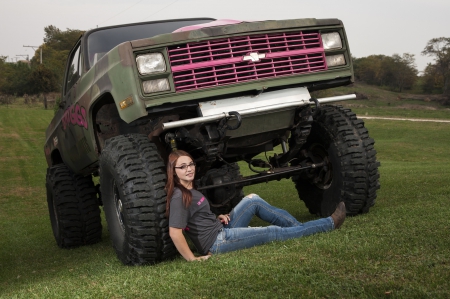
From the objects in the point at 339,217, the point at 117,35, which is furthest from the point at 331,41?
the point at 117,35

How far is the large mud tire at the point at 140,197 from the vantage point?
5363 millimetres

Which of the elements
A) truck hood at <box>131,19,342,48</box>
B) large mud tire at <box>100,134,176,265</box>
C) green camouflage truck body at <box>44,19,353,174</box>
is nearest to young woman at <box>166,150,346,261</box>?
large mud tire at <box>100,134,176,265</box>

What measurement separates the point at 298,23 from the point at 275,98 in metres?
0.69

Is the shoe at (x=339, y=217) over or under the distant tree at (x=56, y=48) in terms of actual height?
under

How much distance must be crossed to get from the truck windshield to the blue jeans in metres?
2.20

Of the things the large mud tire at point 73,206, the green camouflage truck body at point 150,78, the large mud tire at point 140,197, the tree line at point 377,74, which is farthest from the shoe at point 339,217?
the tree line at point 377,74

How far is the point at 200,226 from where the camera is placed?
548 centimetres

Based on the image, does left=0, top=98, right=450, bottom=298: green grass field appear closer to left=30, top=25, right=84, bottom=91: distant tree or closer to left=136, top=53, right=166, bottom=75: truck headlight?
left=136, top=53, right=166, bottom=75: truck headlight

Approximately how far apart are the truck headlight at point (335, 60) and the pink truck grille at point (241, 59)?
0.44 ft

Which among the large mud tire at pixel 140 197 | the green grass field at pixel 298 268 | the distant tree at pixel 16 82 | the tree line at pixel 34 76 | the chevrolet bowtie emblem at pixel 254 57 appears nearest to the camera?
the green grass field at pixel 298 268

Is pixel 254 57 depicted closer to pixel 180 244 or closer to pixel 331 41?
pixel 331 41

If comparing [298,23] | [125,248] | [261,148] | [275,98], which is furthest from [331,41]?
[125,248]

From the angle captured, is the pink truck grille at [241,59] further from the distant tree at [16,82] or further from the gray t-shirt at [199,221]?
the distant tree at [16,82]

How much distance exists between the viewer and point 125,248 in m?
5.66
